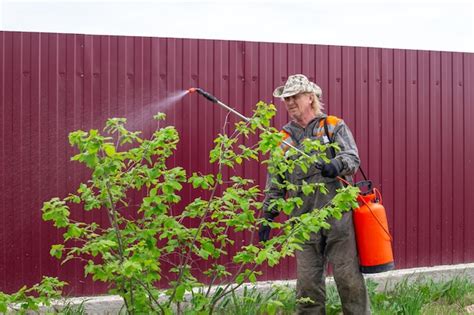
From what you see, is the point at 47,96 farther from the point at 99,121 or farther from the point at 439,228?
the point at 439,228

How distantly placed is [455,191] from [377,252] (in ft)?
10.0

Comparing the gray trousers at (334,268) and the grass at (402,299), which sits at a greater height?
the gray trousers at (334,268)

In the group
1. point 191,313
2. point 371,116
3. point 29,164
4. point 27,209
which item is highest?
point 371,116

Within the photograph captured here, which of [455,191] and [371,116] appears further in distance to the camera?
[455,191]

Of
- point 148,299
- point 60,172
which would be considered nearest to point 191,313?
point 148,299

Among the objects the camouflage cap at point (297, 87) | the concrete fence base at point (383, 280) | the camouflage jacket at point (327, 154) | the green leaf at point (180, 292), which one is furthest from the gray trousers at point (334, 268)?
the green leaf at point (180, 292)

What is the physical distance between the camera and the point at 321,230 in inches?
207

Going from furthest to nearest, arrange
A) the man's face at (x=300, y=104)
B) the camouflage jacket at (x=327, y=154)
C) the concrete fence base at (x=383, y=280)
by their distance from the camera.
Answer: the concrete fence base at (x=383, y=280) < the man's face at (x=300, y=104) < the camouflage jacket at (x=327, y=154)

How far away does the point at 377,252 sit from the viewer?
5160 mm

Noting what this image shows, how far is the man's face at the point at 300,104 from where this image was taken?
5262 mm

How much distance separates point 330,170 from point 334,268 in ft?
2.59

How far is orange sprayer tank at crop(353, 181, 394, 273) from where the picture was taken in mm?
5145

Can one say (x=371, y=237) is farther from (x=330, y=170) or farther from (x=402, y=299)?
(x=402, y=299)

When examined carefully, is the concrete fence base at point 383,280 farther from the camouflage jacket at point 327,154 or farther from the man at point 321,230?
the camouflage jacket at point 327,154
